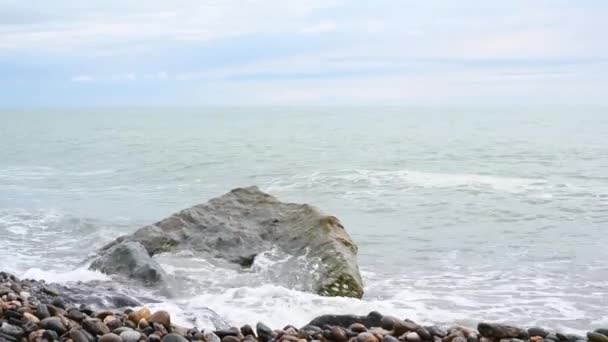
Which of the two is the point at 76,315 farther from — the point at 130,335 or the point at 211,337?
the point at 211,337

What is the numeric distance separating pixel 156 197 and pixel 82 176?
27.8 feet

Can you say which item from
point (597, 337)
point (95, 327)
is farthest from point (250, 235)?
point (597, 337)

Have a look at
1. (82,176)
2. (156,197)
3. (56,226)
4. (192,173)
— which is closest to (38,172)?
(82,176)

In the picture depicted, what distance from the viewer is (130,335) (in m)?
5.81

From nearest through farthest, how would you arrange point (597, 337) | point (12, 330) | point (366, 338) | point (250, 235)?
1. point (12, 330)
2. point (366, 338)
3. point (597, 337)
4. point (250, 235)

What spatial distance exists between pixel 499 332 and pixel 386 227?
29.8ft

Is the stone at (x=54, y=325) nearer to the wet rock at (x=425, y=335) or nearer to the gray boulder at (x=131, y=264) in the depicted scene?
the wet rock at (x=425, y=335)

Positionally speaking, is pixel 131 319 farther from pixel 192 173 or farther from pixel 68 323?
pixel 192 173

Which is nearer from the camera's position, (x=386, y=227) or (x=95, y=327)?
(x=95, y=327)

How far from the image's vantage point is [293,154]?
37.5m

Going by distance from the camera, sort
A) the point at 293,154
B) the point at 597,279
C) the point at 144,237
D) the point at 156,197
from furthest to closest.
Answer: the point at 293,154
the point at 156,197
the point at 144,237
the point at 597,279

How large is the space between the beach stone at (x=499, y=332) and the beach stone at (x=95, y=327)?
3.23m

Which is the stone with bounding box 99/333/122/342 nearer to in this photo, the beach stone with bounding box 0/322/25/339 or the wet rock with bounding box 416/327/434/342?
the beach stone with bounding box 0/322/25/339

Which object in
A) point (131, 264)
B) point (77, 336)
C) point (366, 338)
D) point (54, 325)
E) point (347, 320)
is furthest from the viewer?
point (131, 264)
